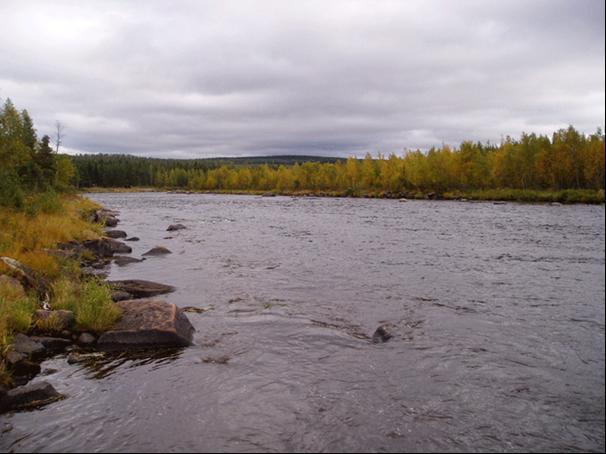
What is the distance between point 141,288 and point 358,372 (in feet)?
31.0

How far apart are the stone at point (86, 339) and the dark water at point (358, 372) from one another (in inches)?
40.2

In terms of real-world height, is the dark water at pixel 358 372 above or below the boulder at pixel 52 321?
below

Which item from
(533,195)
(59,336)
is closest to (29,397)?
(59,336)

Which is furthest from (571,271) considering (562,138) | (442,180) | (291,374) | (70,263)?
(442,180)

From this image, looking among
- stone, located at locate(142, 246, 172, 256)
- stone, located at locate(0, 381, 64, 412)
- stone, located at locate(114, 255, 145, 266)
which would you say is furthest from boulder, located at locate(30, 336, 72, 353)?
stone, located at locate(142, 246, 172, 256)

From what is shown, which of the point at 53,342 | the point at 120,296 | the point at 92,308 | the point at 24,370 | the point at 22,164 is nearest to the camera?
the point at 24,370

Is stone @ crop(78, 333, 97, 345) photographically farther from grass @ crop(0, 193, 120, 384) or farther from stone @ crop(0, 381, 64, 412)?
stone @ crop(0, 381, 64, 412)

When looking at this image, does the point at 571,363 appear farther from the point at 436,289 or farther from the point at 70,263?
the point at 70,263

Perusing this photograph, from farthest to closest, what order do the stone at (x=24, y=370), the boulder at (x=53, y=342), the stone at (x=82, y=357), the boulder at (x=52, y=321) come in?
the boulder at (x=52, y=321) → the boulder at (x=53, y=342) → the stone at (x=82, y=357) → the stone at (x=24, y=370)

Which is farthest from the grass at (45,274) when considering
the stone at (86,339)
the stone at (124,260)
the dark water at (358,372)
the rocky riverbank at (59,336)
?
the stone at (124,260)

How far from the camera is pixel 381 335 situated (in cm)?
1178

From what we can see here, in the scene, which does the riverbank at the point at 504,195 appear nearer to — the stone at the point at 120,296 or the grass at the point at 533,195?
the grass at the point at 533,195

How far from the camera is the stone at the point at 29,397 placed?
8.16 m

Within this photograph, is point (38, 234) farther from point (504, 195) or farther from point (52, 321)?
point (504, 195)
